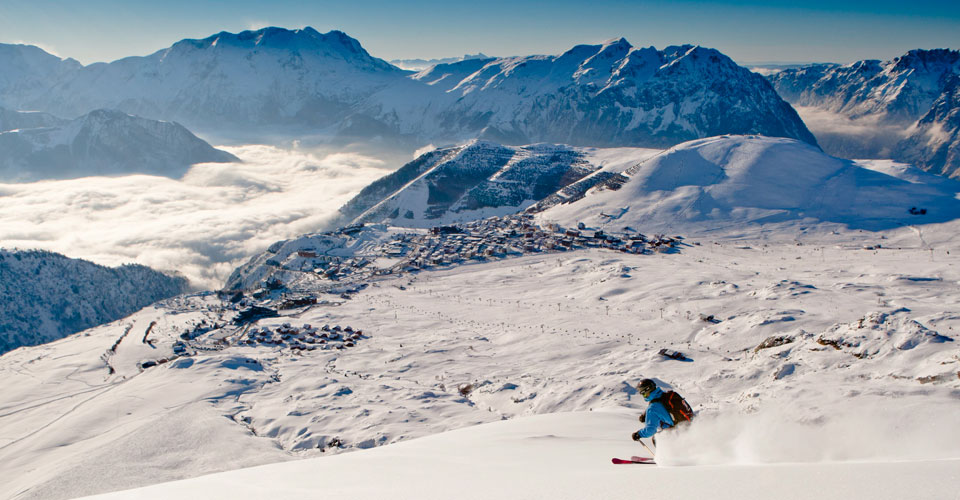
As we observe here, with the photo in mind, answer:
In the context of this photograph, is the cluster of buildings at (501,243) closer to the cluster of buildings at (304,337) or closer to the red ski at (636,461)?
the cluster of buildings at (304,337)

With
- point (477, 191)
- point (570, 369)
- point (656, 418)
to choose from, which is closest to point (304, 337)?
point (570, 369)

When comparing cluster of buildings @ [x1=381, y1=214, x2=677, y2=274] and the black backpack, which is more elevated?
the black backpack

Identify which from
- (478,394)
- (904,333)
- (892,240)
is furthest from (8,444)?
(892,240)

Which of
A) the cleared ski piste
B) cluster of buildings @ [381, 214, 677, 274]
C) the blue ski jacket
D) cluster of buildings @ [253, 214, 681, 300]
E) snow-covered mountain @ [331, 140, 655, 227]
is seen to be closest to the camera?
the cleared ski piste

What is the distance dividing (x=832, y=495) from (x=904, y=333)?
26142 mm

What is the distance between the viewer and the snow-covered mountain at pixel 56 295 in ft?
477

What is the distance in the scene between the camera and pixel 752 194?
111 metres

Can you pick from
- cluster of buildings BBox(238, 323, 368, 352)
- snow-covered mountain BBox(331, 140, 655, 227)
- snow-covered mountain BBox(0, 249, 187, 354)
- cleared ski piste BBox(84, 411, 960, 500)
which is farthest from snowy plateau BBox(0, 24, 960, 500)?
snow-covered mountain BBox(0, 249, 187, 354)

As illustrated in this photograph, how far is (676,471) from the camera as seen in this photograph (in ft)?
19.6

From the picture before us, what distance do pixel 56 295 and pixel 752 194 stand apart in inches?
7455

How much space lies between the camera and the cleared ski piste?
14.8 ft

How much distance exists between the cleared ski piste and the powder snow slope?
320ft

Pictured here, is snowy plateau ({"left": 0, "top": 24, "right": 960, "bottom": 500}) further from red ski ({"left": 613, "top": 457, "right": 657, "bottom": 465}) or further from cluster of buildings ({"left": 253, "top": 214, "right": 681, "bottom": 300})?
cluster of buildings ({"left": 253, "top": 214, "right": 681, "bottom": 300})

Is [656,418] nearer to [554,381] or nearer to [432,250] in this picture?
[554,381]
